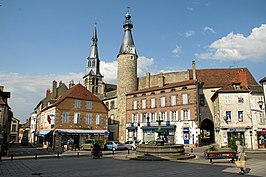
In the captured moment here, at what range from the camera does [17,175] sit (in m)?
9.12

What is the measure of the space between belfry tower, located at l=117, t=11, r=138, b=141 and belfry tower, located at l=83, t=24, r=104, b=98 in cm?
1860

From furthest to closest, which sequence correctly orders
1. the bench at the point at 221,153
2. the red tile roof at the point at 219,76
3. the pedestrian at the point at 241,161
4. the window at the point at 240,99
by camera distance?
the red tile roof at the point at 219,76, the window at the point at 240,99, the bench at the point at 221,153, the pedestrian at the point at 241,161

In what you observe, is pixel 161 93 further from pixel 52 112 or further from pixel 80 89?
pixel 52 112

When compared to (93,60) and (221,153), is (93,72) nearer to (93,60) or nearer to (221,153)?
(93,60)

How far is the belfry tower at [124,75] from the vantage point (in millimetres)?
Answer: 40750

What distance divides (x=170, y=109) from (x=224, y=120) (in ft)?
25.5

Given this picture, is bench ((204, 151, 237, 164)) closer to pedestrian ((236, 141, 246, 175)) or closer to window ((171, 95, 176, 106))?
pedestrian ((236, 141, 246, 175))

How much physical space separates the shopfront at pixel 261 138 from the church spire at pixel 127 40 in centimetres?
2443

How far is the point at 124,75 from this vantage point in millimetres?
42031

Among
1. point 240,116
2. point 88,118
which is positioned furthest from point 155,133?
point 240,116

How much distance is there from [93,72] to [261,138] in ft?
146

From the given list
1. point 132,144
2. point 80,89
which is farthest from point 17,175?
point 80,89

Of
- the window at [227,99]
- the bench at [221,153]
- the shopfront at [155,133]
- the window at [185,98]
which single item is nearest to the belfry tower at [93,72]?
the shopfront at [155,133]

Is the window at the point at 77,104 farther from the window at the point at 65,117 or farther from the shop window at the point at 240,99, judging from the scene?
the shop window at the point at 240,99
